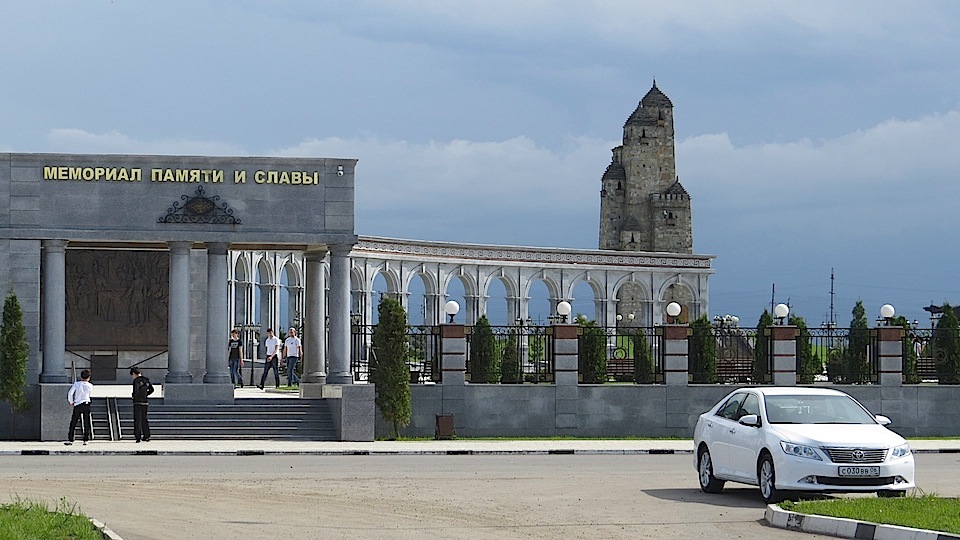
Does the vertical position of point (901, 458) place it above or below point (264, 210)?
below

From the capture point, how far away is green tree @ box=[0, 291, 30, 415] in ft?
103

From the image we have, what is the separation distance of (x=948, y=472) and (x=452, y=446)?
32.5 ft

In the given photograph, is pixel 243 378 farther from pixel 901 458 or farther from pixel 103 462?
pixel 901 458

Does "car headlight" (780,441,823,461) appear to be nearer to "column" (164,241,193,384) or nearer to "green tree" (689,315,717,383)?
"green tree" (689,315,717,383)

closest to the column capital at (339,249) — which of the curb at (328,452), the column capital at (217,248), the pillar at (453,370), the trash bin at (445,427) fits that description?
A: the column capital at (217,248)

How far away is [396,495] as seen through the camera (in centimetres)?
1984

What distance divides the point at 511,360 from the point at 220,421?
299 inches

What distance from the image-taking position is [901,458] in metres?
19.0

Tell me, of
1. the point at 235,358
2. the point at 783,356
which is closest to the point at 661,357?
the point at 783,356

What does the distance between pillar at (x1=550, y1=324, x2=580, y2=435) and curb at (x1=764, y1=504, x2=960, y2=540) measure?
1756 centimetres

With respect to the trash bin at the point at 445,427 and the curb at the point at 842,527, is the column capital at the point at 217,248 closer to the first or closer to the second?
the trash bin at the point at 445,427

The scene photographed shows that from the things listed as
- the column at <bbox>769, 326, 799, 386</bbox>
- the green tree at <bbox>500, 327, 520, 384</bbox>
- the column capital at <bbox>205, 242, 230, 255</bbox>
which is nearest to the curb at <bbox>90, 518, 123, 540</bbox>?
the column capital at <bbox>205, 242, 230, 255</bbox>

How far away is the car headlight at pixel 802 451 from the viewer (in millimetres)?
18859

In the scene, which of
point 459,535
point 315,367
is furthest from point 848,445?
point 315,367
